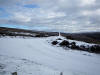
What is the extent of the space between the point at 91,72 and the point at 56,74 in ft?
7.26

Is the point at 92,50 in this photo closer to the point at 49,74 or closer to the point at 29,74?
the point at 49,74

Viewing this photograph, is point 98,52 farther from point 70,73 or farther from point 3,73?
point 3,73


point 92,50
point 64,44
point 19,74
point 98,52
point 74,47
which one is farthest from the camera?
point 64,44

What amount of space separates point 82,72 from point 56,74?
5.50 feet

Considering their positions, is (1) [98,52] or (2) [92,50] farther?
(2) [92,50]

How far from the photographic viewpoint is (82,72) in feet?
15.1

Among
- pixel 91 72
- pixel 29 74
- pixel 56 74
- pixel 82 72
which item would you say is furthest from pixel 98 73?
pixel 29 74

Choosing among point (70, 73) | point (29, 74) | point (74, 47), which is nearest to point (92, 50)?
point (74, 47)

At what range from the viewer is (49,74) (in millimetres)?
4145

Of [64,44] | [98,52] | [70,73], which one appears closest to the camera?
[70,73]

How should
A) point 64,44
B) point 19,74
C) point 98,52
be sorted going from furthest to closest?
point 64,44
point 98,52
point 19,74

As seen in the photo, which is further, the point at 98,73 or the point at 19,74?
the point at 98,73

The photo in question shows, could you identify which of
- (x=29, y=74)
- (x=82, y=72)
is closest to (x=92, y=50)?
(x=82, y=72)

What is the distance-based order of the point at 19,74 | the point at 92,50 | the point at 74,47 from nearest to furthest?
the point at 19,74 → the point at 92,50 → the point at 74,47
